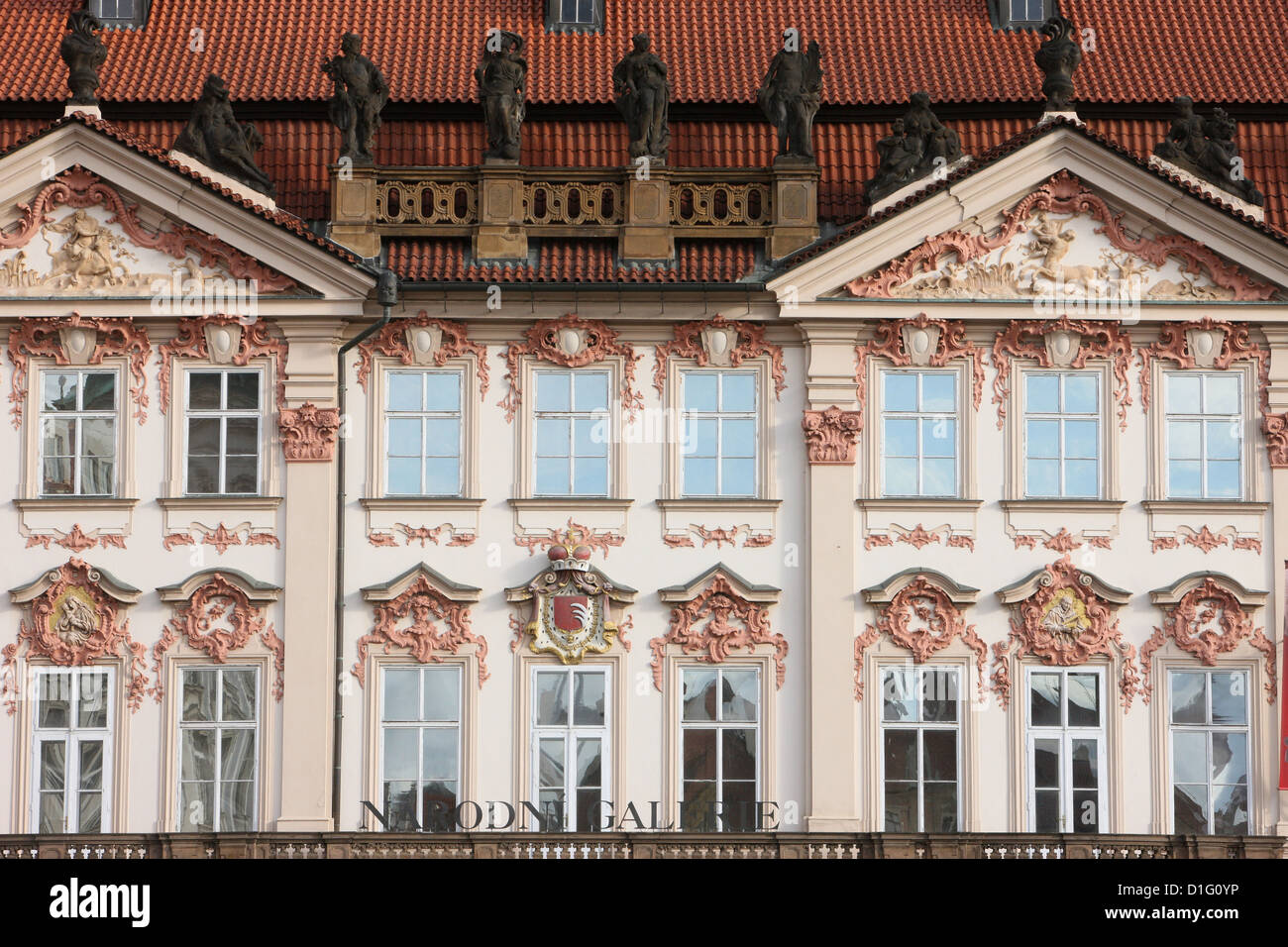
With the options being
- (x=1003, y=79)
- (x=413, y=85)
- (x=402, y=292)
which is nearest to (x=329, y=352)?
(x=402, y=292)

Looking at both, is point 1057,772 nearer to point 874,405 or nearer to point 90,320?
point 874,405

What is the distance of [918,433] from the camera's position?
110 ft

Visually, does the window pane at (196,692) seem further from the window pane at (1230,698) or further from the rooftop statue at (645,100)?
the window pane at (1230,698)

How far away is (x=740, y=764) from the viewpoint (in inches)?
1294

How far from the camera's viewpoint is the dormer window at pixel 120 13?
37406 millimetres

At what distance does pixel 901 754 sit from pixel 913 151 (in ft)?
23.8

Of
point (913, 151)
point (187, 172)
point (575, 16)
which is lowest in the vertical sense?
point (187, 172)

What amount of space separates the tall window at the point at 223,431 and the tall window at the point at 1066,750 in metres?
9.65

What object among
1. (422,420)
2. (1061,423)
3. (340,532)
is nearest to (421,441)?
(422,420)

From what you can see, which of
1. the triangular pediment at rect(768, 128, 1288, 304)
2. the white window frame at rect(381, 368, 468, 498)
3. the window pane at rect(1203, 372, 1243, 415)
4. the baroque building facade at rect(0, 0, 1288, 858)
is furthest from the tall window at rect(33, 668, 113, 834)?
the window pane at rect(1203, 372, 1243, 415)

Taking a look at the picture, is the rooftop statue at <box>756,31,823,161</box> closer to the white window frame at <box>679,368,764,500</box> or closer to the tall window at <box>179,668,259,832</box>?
the white window frame at <box>679,368,764,500</box>

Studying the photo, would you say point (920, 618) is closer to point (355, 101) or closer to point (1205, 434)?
point (1205, 434)

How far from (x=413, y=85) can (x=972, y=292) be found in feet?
25.3

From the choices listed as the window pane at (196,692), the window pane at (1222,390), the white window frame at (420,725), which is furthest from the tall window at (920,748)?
the window pane at (196,692)
